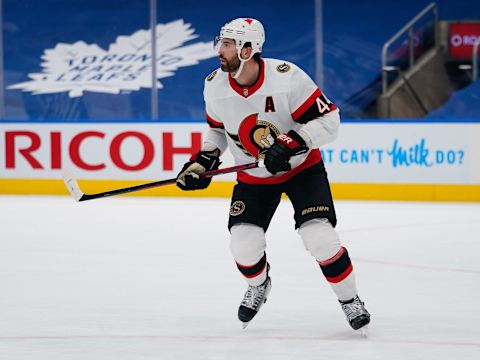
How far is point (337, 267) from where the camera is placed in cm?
349

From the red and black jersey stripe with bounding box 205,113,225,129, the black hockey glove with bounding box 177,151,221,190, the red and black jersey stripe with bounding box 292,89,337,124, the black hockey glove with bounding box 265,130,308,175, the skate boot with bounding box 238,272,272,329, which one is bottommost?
the skate boot with bounding box 238,272,272,329

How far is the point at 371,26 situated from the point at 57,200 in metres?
4.05

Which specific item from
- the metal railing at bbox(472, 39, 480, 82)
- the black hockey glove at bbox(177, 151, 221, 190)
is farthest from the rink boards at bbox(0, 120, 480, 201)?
the black hockey glove at bbox(177, 151, 221, 190)

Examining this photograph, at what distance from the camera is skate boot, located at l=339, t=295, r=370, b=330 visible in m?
3.46

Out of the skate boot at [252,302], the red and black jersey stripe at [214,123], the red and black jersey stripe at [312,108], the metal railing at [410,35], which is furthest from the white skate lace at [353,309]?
the metal railing at [410,35]

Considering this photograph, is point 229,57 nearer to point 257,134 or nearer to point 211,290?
point 257,134

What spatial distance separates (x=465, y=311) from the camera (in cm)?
391

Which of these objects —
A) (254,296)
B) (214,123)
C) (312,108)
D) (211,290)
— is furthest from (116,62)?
(312,108)

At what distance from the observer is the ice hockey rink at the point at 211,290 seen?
10.9 ft

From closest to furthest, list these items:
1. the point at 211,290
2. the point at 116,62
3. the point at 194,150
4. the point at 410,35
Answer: the point at 211,290 → the point at 194,150 → the point at 410,35 → the point at 116,62

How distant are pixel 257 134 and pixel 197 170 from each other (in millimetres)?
287

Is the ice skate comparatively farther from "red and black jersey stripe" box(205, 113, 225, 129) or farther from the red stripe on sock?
"red and black jersey stripe" box(205, 113, 225, 129)

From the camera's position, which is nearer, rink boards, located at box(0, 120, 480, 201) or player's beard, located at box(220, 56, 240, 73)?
player's beard, located at box(220, 56, 240, 73)

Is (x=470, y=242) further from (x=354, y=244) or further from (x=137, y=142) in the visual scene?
(x=137, y=142)
